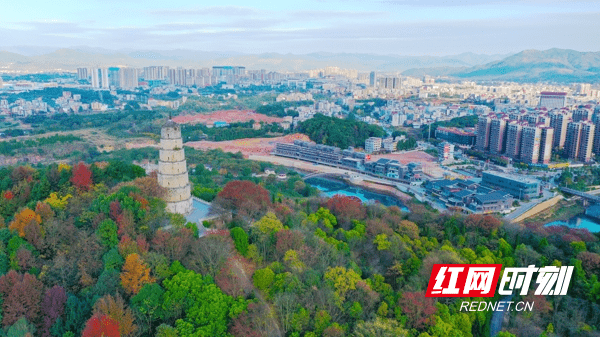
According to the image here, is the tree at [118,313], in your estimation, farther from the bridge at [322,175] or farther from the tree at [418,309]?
the bridge at [322,175]

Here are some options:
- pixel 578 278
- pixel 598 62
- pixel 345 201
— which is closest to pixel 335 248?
pixel 345 201

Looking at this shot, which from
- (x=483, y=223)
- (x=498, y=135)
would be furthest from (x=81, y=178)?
(x=498, y=135)

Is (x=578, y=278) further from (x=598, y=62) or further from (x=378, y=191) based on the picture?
(x=598, y=62)

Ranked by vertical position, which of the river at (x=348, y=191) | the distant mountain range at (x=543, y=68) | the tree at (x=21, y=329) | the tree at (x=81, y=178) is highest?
the distant mountain range at (x=543, y=68)

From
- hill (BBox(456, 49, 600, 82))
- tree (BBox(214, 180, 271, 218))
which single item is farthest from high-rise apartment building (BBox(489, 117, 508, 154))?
hill (BBox(456, 49, 600, 82))

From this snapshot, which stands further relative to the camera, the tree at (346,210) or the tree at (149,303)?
the tree at (346,210)

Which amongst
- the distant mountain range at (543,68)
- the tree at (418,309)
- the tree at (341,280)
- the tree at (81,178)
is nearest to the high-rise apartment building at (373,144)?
the tree at (81,178)

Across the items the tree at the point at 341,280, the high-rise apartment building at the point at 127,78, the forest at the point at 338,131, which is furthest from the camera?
the high-rise apartment building at the point at 127,78

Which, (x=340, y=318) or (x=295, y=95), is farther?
(x=295, y=95)
